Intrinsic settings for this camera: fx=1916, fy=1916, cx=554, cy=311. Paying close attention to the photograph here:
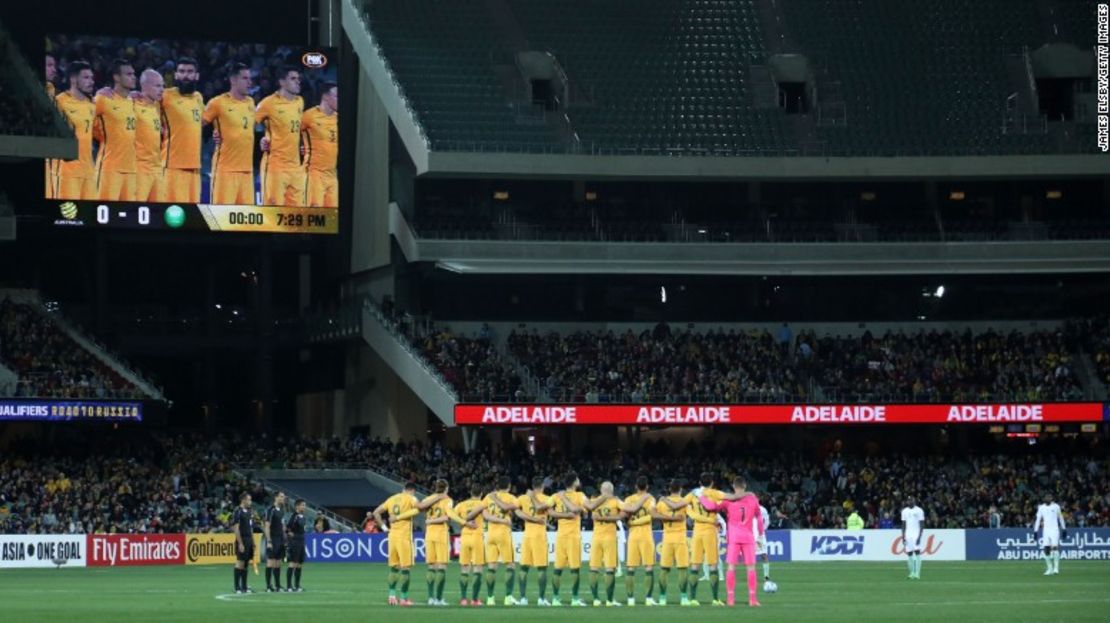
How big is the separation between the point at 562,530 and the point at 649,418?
3437cm

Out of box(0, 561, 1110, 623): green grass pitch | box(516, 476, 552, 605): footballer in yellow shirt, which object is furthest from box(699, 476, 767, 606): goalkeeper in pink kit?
box(516, 476, 552, 605): footballer in yellow shirt

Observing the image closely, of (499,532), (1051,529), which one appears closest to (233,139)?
(1051,529)

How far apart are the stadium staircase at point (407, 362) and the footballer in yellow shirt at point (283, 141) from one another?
5426 mm

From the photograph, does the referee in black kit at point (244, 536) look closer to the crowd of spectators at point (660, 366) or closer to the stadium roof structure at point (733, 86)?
the crowd of spectators at point (660, 366)

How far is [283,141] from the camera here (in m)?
70.6

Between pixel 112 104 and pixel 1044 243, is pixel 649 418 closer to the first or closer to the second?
pixel 1044 243

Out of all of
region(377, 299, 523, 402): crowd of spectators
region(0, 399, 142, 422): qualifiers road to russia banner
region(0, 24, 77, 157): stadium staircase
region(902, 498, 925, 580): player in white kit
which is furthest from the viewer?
region(377, 299, 523, 402): crowd of spectators

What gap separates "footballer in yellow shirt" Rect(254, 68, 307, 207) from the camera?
2768 inches

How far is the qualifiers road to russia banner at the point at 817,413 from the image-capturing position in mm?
67875

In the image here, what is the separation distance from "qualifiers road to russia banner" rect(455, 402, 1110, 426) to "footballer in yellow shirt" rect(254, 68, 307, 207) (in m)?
12.4

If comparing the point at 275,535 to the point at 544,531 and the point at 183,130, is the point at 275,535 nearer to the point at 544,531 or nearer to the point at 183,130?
the point at 544,531

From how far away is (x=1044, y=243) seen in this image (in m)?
72.6
